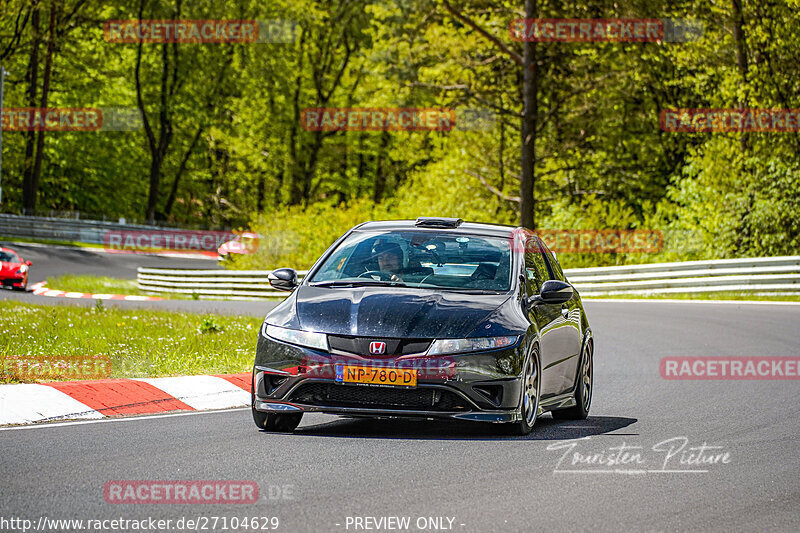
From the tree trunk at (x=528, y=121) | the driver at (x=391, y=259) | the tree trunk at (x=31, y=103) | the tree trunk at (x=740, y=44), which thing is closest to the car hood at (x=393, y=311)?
the driver at (x=391, y=259)

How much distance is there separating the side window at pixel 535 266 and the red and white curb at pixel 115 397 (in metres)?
2.81

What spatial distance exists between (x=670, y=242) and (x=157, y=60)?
46786 millimetres

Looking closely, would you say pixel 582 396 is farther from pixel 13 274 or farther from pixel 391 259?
pixel 13 274

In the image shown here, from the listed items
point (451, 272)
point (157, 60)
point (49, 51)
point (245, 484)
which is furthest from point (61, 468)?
point (157, 60)

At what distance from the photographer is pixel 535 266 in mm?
10305

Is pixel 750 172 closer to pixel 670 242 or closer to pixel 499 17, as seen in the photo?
pixel 670 242

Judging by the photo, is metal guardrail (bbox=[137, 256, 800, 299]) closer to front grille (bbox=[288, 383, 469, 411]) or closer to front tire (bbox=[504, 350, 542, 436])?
front tire (bbox=[504, 350, 542, 436])

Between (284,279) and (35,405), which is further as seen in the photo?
(284,279)

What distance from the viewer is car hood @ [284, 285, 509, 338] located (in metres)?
8.38

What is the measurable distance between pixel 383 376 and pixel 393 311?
0.50m

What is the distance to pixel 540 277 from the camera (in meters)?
10.3

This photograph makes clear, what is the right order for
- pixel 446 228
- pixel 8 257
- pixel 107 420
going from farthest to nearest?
pixel 8 257 → pixel 446 228 → pixel 107 420

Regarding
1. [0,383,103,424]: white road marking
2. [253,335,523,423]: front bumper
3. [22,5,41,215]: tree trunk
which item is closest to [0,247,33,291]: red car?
[22,5,41,215]: tree trunk

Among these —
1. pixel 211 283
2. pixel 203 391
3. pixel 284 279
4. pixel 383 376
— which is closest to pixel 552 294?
pixel 383 376
